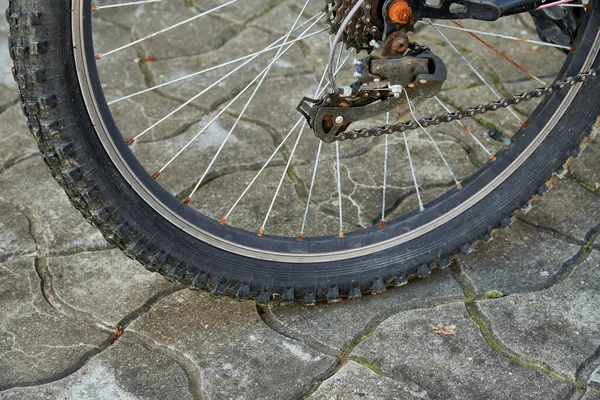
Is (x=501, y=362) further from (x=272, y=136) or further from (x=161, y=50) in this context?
(x=161, y=50)

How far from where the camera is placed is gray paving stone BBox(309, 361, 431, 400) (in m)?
2.40

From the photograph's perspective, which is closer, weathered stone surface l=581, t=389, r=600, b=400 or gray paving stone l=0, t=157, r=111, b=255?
weathered stone surface l=581, t=389, r=600, b=400

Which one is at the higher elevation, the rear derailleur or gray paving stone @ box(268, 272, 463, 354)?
the rear derailleur

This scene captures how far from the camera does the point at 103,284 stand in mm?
2760

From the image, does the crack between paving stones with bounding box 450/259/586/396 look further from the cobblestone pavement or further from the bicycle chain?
the bicycle chain

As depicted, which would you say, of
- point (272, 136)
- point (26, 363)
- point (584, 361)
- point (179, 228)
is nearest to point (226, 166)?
point (272, 136)

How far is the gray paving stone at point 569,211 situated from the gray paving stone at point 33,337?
4.87 feet

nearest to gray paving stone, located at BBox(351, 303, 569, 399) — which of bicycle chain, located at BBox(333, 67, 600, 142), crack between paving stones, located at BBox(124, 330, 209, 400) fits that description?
crack between paving stones, located at BBox(124, 330, 209, 400)

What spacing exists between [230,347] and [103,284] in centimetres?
48

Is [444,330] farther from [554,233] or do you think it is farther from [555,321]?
[554,233]

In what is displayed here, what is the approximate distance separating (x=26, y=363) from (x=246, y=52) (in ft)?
6.21

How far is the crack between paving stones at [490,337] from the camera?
2461 millimetres

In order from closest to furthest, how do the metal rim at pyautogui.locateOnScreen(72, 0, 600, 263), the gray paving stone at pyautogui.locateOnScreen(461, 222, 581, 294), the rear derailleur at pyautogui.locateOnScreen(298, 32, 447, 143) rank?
the metal rim at pyautogui.locateOnScreen(72, 0, 600, 263)
the rear derailleur at pyautogui.locateOnScreen(298, 32, 447, 143)
the gray paving stone at pyautogui.locateOnScreen(461, 222, 581, 294)

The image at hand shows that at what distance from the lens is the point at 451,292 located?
276 centimetres
